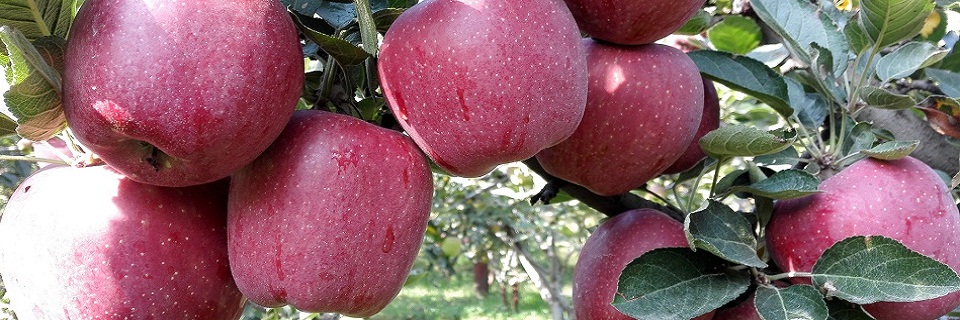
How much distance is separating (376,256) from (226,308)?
18cm

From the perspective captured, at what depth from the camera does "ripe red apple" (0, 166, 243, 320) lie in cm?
64

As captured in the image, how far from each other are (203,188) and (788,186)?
0.61 m

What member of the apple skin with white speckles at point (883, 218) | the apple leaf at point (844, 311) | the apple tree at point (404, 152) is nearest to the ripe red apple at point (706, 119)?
the apple tree at point (404, 152)

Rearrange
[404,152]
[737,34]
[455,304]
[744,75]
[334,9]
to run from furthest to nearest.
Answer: [455,304] < [737,34] < [744,75] < [334,9] < [404,152]

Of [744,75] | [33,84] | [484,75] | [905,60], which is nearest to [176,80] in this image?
[33,84]

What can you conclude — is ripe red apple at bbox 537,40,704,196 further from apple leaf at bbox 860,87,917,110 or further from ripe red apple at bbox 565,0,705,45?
apple leaf at bbox 860,87,917,110

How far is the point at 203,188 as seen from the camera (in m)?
0.70

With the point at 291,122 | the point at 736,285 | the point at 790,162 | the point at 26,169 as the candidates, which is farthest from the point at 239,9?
the point at 26,169

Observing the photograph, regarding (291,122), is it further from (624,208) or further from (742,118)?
(742,118)

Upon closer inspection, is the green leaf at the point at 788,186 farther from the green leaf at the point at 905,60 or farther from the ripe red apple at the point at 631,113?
the green leaf at the point at 905,60

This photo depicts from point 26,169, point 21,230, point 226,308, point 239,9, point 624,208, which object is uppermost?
point 239,9

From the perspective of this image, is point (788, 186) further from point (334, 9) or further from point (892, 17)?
point (334, 9)

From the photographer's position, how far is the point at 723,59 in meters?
1.00

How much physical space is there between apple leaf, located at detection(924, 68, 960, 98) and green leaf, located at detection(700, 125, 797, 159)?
41 centimetres
